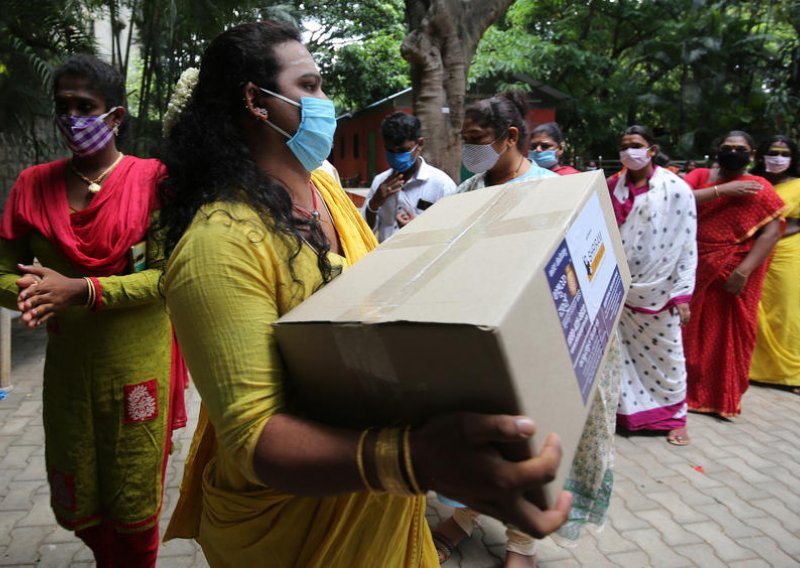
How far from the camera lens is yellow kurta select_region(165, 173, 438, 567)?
3.19 feet

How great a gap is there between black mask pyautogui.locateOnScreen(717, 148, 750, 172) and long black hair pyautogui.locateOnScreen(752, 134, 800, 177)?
2.14ft

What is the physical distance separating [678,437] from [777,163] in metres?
2.26

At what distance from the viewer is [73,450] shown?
199 centimetres

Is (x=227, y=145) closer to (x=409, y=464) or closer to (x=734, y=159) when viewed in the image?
(x=409, y=464)

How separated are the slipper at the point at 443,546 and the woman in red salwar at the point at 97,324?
1201 millimetres

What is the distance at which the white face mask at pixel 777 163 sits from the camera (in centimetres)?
474

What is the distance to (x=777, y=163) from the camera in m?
4.75

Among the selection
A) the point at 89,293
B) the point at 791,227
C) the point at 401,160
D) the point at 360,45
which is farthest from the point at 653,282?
the point at 360,45

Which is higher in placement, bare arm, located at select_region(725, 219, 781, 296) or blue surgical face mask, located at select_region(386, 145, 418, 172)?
blue surgical face mask, located at select_region(386, 145, 418, 172)

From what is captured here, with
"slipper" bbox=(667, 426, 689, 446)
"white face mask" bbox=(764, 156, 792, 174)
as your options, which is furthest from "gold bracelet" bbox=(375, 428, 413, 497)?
"white face mask" bbox=(764, 156, 792, 174)

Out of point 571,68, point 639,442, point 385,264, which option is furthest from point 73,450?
point 571,68

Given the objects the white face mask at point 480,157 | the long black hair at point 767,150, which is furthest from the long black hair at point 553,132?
the white face mask at point 480,157

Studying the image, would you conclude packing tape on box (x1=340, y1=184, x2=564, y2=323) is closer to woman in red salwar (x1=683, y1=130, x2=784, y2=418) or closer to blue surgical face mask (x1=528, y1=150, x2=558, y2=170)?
blue surgical face mask (x1=528, y1=150, x2=558, y2=170)

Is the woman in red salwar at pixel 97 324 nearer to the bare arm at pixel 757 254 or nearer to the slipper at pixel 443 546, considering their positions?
the slipper at pixel 443 546
